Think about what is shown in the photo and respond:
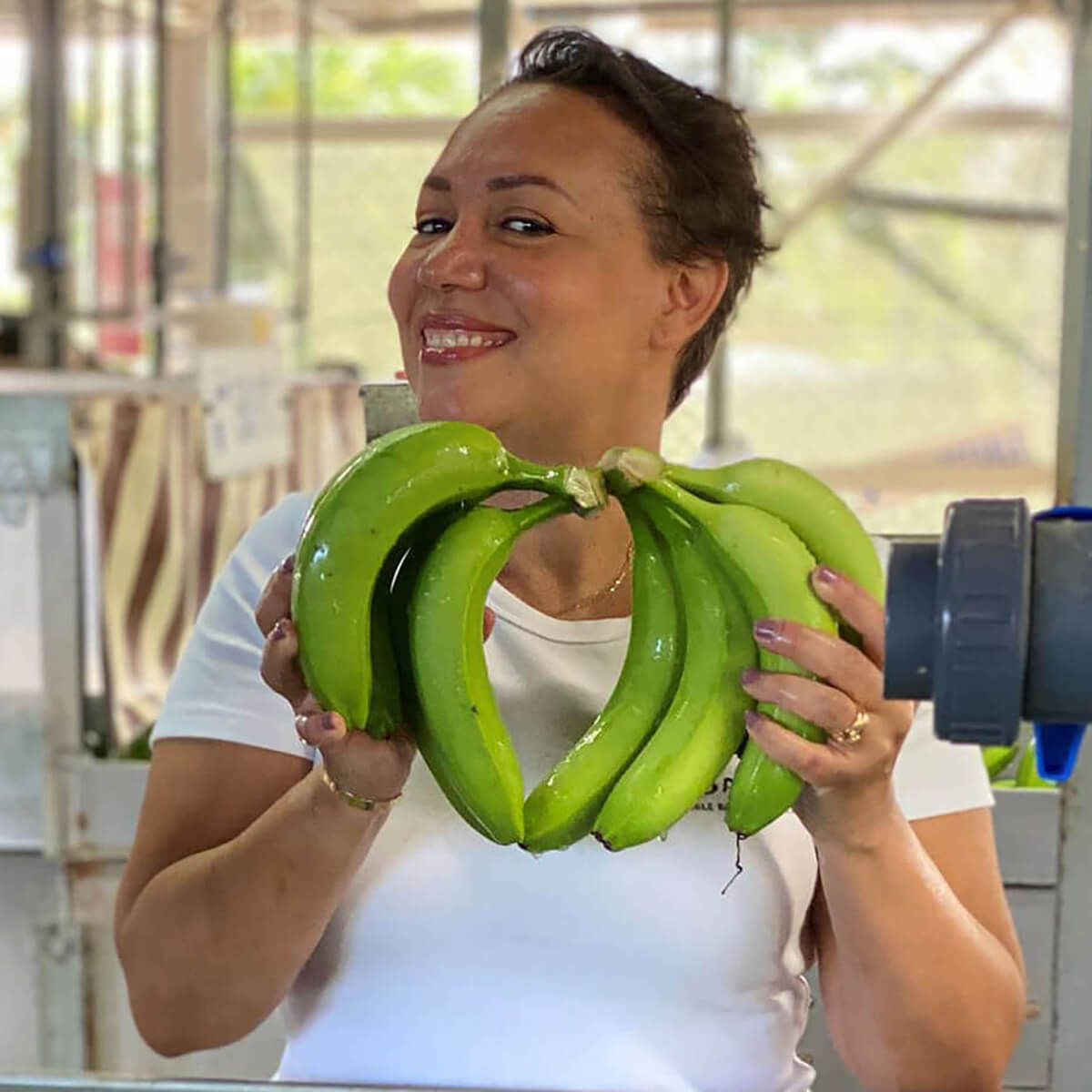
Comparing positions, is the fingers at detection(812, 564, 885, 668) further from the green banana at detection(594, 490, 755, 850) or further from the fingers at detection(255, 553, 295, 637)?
the fingers at detection(255, 553, 295, 637)

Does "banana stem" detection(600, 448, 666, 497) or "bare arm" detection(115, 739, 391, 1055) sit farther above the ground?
"banana stem" detection(600, 448, 666, 497)

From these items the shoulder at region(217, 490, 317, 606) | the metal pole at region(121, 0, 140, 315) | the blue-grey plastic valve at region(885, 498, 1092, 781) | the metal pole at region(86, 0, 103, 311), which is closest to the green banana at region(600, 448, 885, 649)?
the blue-grey plastic valve at region(885, 498, 1092, 781)

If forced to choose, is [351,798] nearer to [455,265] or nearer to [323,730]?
[323,730]

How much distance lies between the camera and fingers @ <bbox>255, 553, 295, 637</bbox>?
0.77 m

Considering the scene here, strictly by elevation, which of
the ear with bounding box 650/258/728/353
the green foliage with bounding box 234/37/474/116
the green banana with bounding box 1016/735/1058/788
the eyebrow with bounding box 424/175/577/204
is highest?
the green foliage with bounding box 234/37/474/116

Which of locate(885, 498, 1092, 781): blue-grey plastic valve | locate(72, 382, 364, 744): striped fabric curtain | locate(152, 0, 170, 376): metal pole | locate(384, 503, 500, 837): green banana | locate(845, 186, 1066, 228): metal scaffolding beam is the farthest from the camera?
locate(845, 186, 1066, 228): metal scaffolding beam

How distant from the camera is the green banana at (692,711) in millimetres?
781

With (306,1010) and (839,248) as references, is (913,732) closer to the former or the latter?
(306,1010)

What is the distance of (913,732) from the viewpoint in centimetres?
115

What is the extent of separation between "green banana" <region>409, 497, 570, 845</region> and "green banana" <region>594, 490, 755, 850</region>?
6cm

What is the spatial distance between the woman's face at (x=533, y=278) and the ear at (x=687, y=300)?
2cm

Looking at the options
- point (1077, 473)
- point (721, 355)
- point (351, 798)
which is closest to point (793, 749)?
point (351, 798)

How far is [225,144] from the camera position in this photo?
456 cm

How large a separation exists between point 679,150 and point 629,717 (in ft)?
1.61
